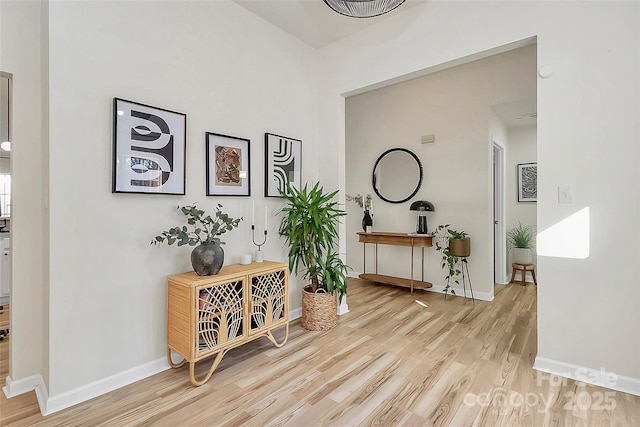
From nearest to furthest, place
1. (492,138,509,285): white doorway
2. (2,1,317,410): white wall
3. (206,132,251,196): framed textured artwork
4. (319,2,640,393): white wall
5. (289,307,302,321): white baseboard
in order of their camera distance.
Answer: (2,1,317,410): white wall → (319,2,640,393): white wall → (206,132,251,196): framed textured artwork → (289,307,302,321): white baseboard → (492,138,509,285): white doorway

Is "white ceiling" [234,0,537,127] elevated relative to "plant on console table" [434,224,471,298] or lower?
elevated

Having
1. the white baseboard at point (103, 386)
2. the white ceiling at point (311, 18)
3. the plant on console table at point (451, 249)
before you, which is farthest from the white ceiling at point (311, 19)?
the white baseboard at point (103, 386)

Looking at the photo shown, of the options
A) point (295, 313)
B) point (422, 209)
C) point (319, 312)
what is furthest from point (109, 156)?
point (422, 209)

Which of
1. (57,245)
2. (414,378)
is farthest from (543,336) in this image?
(57,245)

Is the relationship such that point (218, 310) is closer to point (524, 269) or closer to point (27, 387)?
point (27, 387)

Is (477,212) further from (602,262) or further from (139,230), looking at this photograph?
(139,230)

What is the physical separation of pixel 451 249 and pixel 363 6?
286cm

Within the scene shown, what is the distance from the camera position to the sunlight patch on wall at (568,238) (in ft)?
6.73

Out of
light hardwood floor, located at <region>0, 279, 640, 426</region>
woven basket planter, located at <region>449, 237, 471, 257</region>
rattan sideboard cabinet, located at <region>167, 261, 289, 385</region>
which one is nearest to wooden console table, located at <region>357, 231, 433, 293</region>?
woven basket planter, located at <region>449, 237, 471, 257</region>

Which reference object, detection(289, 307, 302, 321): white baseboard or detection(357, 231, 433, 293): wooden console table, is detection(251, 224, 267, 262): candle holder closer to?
detection(289, 307, 302, 321): white baseboard

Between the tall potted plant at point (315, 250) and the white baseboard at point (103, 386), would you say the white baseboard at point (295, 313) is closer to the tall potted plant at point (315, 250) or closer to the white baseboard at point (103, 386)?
the tall potted plant at point (315, 250)

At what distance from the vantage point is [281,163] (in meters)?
3.08

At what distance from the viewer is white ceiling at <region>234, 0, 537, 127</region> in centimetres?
272

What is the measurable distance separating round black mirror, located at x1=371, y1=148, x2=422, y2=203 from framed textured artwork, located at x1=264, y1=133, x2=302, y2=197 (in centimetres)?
187
